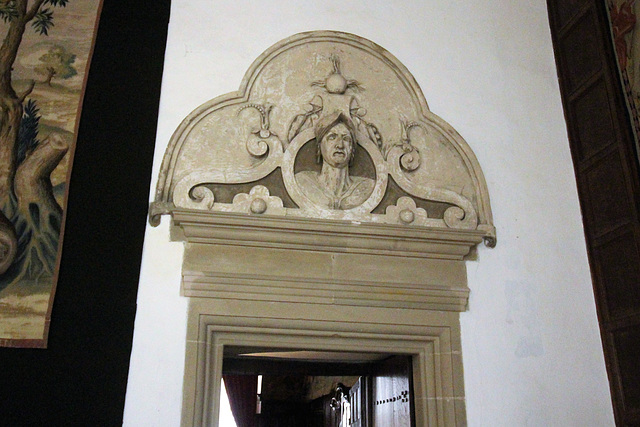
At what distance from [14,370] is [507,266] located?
288 cm

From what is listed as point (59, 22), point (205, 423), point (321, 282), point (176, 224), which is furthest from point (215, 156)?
point (205, 423)

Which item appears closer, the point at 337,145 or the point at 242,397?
the point at 337,145

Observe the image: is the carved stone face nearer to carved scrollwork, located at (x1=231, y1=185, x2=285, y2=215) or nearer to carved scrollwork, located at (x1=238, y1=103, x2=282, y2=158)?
carved scrollwork, located at (x1=238, y1=103, x2=282, y2=158)

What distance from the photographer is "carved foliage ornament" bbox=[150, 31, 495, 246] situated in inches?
142

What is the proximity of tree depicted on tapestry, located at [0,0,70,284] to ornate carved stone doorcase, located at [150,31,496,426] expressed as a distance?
59cm

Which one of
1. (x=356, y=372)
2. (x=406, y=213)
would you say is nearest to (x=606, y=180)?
(x=406, y=213)

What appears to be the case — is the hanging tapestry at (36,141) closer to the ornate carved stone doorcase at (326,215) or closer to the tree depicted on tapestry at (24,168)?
the tree depicted on tapestry at (24,168)

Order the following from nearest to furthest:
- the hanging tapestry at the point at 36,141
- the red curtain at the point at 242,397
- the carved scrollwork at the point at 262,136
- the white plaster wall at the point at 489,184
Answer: the hanging tapestry at the point at 36,141 → the white plaster wall at the point at 489,184 → the carved scrollwork at the point at 262,136 → the red curtain at the point at 242,397

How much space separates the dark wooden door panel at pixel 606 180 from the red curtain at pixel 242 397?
18.4 ft

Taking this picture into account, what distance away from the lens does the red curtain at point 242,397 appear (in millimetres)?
8195

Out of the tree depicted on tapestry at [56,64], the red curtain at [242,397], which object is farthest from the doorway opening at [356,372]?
the red curtain at [242,397]

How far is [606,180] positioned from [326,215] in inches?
72.6

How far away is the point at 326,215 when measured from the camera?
364 centimetres

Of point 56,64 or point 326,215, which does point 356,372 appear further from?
point 56,64
